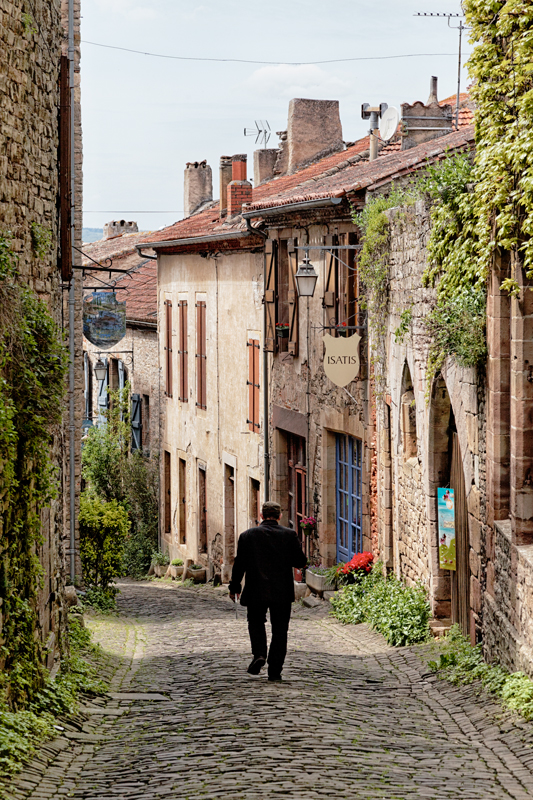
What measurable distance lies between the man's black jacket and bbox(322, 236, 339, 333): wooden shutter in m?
6.56

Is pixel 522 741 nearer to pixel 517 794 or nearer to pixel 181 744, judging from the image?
pixel 517 794

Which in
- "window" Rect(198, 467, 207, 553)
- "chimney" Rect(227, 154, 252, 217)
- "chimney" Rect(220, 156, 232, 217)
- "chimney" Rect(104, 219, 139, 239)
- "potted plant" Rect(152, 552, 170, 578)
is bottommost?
"potted plant" Rect(152, 552, 170, 578)

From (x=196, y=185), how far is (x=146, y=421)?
353 inches

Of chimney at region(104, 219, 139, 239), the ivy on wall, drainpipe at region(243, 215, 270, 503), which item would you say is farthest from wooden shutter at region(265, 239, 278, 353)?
chimney at region(104, 219, 139, 239)

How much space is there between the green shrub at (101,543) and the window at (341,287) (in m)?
4.38

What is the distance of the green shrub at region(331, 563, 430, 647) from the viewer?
10375 millimetres

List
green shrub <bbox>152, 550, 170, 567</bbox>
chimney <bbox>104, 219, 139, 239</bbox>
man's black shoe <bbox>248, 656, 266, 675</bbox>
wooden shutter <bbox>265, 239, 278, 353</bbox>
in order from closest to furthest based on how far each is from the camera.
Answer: man's black shoe <bbox>248, 656, 266, 675</bbox> → wooden shutter <bbox>265, 239, 278, 353</bbox> → green shrub <bbox>152, 550, 170, 567</bbox> → chimney <bbox>104, 219, 139, 239</bbox>

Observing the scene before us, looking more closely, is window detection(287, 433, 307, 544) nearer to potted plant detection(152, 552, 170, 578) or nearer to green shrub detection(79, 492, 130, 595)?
green shrub detection(79, 492, 130, 595)

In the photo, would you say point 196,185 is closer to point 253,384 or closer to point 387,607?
point 253,384

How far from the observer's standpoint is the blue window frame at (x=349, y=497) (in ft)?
45.8

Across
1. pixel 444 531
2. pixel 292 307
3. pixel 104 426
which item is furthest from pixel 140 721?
pixel 104 426

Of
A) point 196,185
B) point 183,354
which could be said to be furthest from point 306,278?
point 196,185

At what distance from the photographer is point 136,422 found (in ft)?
83.5

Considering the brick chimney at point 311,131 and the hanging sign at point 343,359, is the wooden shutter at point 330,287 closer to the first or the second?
the hanging sign at point 343,359
